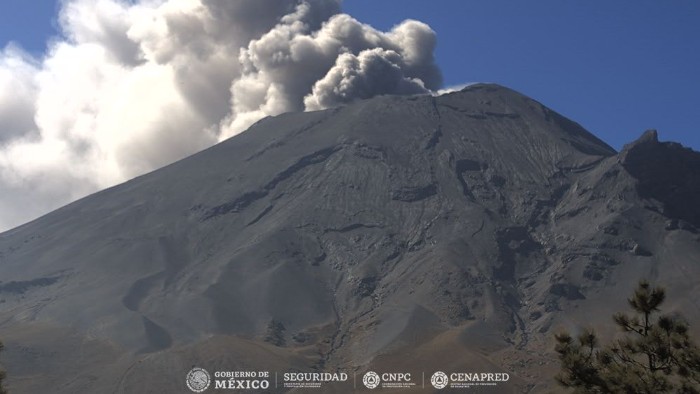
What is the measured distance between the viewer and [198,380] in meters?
160

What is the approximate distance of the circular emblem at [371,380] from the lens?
15900 cm

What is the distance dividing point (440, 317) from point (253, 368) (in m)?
40.5

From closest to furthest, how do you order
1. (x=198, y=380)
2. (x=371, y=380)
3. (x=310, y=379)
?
(x=198, y=380), (x=371, y=380), (x=310, y=379)

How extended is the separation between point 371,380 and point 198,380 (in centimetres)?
2869

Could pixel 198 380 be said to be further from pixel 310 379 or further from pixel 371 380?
pixel 371 380

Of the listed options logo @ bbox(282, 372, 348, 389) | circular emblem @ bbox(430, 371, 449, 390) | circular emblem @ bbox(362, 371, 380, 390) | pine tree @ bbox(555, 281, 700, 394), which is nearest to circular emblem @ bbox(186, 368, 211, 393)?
logo @ bbox(282, 372, 348, 389)

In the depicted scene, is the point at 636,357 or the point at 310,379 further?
the point at 310,379

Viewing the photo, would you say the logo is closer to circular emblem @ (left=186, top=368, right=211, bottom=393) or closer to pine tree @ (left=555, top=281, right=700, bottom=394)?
circular emblem @ (left=186, top=368, right=211, bottom=393)

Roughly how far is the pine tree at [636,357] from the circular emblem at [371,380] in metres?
136

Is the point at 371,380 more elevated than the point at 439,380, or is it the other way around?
the point at 371,380

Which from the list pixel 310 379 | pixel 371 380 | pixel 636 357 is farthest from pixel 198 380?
pixel 636 357

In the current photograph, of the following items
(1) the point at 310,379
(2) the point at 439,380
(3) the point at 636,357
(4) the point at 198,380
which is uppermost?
(4) the point at 198,380

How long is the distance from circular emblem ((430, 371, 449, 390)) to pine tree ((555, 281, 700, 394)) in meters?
132

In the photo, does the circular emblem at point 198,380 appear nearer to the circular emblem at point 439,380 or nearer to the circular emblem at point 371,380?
the circular emblem at point 371,380
